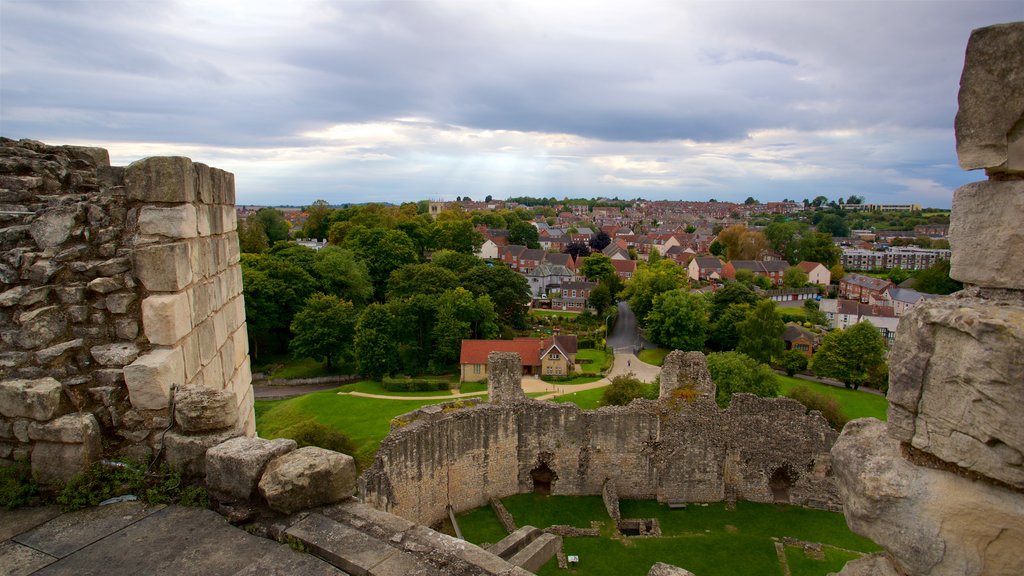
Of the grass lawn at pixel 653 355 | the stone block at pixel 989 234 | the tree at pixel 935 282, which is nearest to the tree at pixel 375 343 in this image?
the grass lawn at pixel 653 355

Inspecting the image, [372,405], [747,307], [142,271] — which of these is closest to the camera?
[142,271]

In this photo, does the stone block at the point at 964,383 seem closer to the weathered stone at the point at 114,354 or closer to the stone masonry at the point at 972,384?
the stone masonry at the point at 972,384

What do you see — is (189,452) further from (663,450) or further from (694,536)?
(663,450)

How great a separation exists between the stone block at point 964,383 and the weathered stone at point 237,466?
3986 mm

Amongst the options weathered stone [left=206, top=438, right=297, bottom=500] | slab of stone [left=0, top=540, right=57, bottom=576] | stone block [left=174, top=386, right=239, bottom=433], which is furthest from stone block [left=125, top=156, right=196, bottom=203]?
slab of stone [left=0, top=540, right=57, bottom=576]

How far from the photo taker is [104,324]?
14.8 ft

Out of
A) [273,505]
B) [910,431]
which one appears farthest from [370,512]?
[910,431]

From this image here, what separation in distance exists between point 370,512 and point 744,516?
52.8 feet

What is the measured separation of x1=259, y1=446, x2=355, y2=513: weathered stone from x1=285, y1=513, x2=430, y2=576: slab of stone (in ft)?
0.54

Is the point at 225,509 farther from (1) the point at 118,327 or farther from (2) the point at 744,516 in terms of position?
(2) the point at 744,516

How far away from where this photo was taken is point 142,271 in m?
4.50

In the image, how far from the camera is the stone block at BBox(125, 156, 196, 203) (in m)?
4.60

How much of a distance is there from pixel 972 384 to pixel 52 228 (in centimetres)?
613

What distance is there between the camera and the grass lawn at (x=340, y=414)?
2272cm
